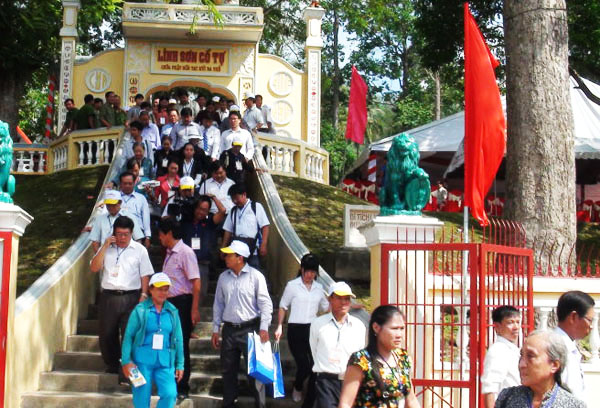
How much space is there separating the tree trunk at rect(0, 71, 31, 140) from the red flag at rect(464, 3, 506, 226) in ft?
58.5

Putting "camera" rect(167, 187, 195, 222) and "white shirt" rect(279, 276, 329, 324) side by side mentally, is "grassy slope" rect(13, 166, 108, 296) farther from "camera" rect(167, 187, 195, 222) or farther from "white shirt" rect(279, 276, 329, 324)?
"white shirt" rect(279, 276, 329, 324)

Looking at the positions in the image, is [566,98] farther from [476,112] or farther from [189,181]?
[189,181]

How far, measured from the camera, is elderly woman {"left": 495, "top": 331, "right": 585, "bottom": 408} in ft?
14.8

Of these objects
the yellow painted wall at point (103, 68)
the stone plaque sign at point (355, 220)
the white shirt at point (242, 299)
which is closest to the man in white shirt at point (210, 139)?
the stone plaque sign at point (355, 220)

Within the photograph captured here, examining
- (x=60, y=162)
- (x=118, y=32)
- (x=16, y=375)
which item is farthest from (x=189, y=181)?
(x=118, y=32)

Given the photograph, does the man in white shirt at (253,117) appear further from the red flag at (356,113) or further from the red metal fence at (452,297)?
the red metal fence at (452,297)

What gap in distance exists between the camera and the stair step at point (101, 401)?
883 cm

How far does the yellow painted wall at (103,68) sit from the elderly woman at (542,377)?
21.6 meters

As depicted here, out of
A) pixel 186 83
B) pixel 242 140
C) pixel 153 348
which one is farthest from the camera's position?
pixel 186 83

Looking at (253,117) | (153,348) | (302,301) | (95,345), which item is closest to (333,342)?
(302,301)

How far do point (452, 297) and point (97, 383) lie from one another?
3.76 meters

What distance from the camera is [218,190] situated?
1270 centimetres

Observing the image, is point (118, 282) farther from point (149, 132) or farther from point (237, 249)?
point (149, 132)

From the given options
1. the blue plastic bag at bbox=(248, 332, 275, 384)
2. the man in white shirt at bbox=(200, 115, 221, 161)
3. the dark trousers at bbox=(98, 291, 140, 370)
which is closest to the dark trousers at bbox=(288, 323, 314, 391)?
the blue plastic bag at bbox=(248, 332, 275, 384)
